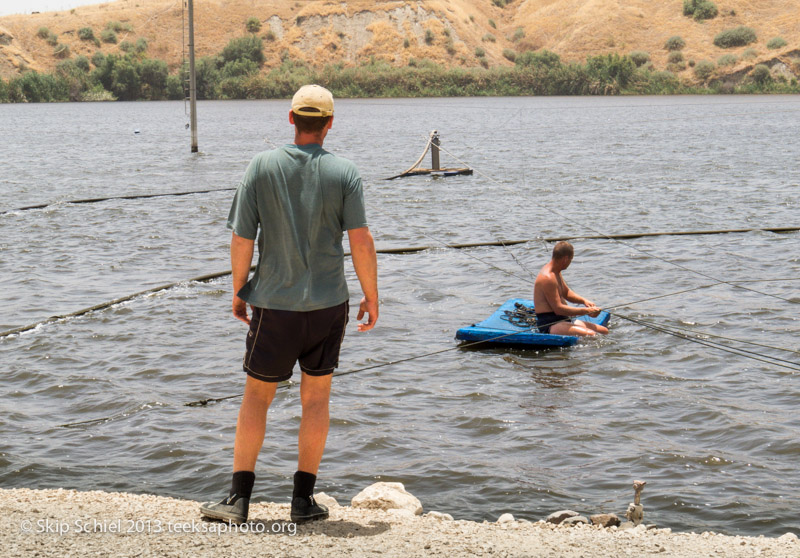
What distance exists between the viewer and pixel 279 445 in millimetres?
7977

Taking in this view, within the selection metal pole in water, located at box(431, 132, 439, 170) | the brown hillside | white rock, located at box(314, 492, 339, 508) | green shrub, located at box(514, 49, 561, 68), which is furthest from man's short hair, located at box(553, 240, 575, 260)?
the brown hillside

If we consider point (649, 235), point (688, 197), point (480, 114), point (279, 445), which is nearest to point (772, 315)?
point (649, 235)

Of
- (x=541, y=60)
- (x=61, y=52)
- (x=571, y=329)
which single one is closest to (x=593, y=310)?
(x=571, y=329)

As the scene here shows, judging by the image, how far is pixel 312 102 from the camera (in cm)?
490

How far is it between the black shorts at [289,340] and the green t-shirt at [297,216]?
5 cm

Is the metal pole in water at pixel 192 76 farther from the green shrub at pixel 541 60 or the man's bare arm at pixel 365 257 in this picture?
the green shrub at pixel 541 60

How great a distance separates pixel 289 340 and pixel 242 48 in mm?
118850

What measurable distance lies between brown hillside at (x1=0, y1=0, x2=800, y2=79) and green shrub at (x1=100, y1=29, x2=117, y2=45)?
4.69 ft

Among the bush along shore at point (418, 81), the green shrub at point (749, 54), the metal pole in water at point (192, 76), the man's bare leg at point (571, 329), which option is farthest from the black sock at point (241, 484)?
the green shrub at point (749, 54)

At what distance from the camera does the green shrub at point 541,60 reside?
116 meters

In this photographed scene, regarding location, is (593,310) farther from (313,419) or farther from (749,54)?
(749,54)

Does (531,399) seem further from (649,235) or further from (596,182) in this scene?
(596,182)

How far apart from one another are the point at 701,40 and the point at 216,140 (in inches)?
3572

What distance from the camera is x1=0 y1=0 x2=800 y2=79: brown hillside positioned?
400 feet
